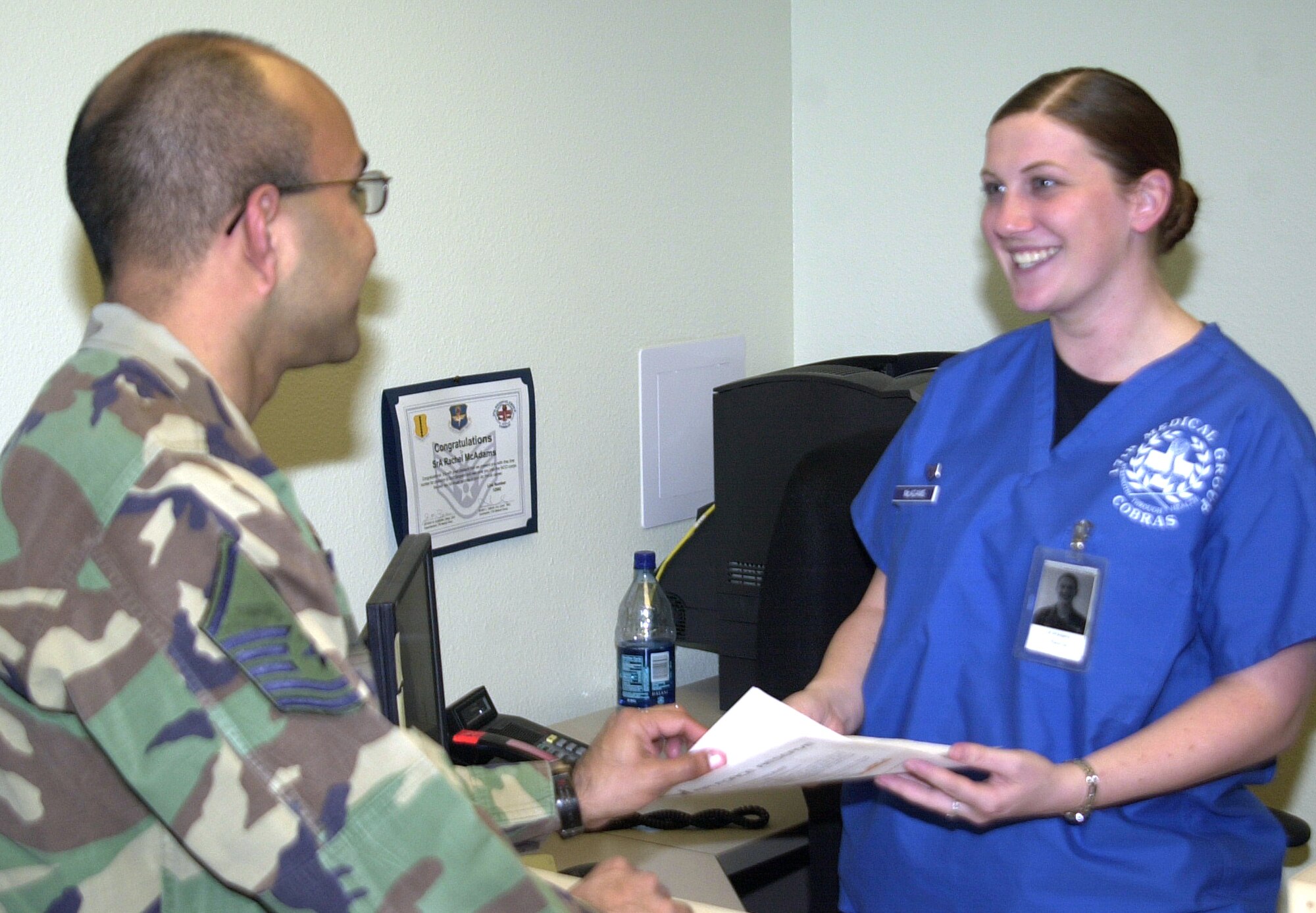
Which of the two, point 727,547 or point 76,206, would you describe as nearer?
point 76,206

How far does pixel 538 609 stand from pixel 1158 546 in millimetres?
1185

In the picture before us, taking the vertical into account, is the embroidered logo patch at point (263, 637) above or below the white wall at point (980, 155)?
below

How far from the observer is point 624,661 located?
2221mm

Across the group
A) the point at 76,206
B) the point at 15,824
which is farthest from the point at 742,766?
the point at 76,206

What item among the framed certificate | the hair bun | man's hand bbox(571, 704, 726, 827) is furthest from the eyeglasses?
the hair bun

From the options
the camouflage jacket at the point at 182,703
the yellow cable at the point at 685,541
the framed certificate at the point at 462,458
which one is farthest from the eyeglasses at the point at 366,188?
the yellow cable at the point at 685,541

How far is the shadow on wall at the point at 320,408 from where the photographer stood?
5.83ft

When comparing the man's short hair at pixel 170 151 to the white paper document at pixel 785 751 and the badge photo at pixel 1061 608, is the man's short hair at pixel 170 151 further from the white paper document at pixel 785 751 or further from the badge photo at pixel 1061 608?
the badge photo at pixel 1061 608

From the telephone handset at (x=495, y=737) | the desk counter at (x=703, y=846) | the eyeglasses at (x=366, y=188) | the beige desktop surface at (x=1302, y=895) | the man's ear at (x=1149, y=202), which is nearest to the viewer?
Result: the beige desktop surface at (x=1302, y=895)

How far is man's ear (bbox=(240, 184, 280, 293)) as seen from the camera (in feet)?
3.38

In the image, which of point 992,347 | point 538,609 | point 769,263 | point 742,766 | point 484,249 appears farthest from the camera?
point 769,263

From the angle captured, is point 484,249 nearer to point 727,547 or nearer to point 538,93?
point 538,93

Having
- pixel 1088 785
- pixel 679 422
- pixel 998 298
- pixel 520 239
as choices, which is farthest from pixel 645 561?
pixel 1088 785

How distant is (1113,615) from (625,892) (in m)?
0.58
